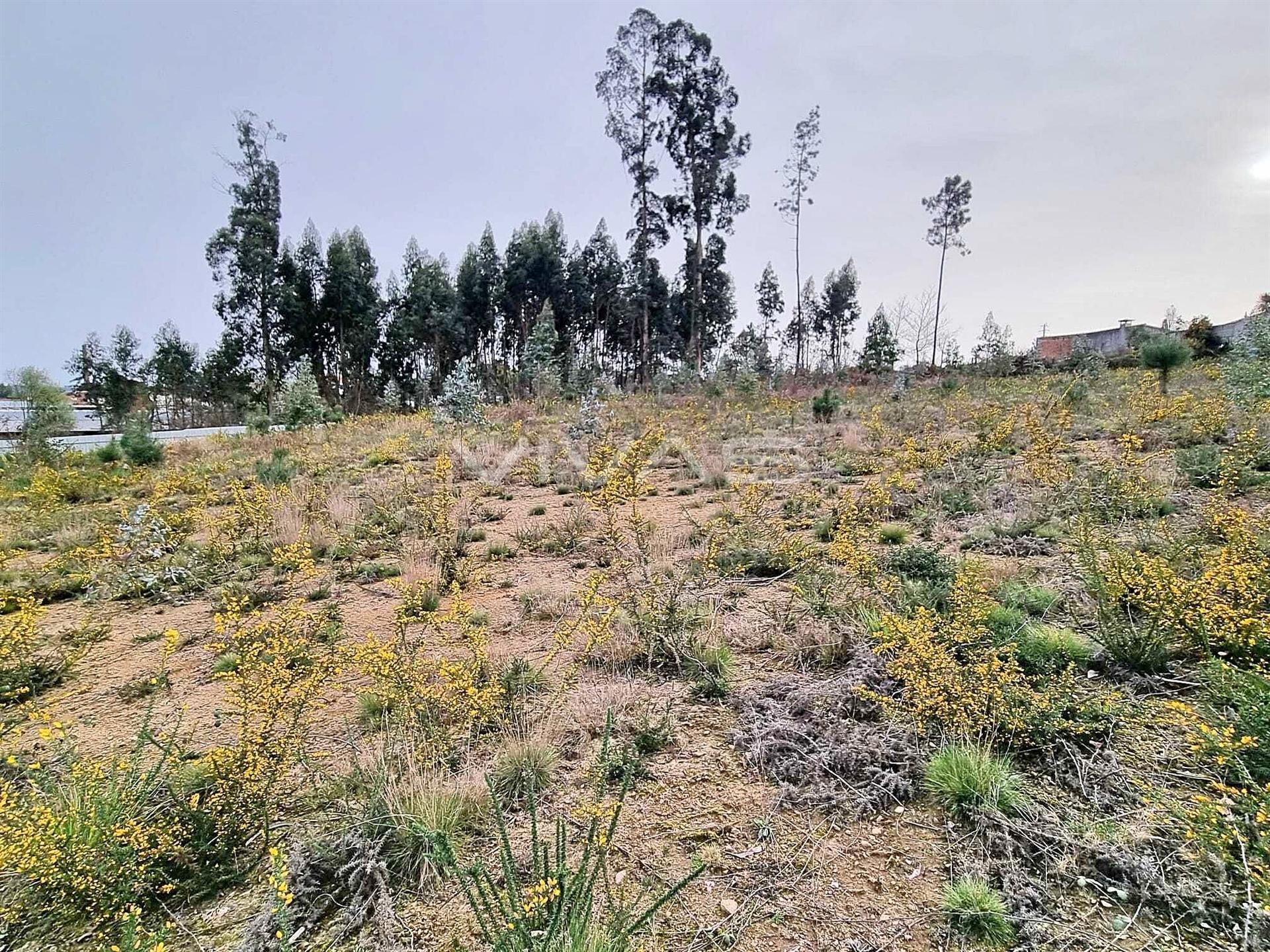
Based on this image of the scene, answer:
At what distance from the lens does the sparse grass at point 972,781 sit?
1.81 meters

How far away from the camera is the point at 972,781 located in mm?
1880

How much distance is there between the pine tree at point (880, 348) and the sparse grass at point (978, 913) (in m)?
24.9

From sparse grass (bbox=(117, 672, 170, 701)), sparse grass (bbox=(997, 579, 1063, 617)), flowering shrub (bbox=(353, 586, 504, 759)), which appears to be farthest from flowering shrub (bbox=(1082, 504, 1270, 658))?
sparse grass (bbox=(117, 672, 170, 701))

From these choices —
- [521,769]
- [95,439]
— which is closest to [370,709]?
[521,769]

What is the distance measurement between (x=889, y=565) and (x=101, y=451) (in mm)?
12445

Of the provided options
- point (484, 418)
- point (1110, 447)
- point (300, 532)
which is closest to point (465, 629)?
point (300, 532)

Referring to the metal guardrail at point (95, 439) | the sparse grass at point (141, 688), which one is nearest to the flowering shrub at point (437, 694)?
the sparse grass at point (141, 688)

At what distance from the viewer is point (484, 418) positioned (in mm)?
11797

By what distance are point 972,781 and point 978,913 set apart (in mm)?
473

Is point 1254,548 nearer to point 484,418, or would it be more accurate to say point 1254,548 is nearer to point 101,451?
point 484,418

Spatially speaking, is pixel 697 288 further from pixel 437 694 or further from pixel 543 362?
pixel 437 694

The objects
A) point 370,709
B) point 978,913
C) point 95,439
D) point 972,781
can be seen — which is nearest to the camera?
point 978,913

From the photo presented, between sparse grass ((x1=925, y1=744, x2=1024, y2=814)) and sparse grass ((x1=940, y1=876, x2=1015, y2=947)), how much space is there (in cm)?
31

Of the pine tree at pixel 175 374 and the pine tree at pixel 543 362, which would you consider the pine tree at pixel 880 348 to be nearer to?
the pine tree at pixel 543 362
